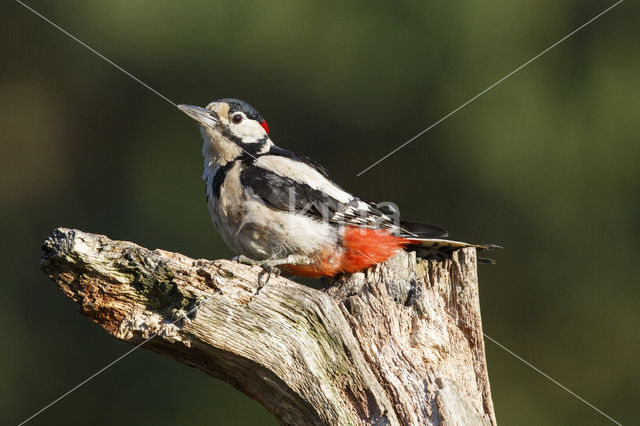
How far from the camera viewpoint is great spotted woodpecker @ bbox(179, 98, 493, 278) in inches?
159

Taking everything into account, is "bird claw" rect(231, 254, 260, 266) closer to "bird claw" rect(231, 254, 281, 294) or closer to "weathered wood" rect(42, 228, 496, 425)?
"bird claw" rect(231, 254, 281, 294)

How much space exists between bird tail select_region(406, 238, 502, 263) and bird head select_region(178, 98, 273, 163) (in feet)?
3.76

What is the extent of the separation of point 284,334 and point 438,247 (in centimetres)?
127

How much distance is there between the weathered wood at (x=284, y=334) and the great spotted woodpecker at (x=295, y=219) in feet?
1.65

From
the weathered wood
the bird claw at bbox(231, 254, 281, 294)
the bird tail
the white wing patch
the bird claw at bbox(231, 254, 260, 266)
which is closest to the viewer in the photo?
the weathered wood

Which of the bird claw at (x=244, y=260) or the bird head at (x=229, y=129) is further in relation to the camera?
the bird head at (x=229, y=129)

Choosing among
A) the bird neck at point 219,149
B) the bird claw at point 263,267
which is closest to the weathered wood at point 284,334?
the bird claw at point 263,267

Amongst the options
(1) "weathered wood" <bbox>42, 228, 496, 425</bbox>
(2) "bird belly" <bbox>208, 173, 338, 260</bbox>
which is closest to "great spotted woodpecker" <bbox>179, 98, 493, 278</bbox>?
(2) "bird belly" <bbox>208, 173, 338, 260</bbox>

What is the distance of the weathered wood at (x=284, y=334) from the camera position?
9.85 feet

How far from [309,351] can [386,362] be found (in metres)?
0.40

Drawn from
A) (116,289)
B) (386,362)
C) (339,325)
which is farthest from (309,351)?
(116,289)

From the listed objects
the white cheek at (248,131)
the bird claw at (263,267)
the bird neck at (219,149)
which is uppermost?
the white cheek at (248,131)

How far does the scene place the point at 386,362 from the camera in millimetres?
3369

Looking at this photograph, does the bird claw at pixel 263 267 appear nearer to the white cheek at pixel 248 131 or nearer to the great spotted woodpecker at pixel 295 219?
the great spotted woodpecker at pixel 295 219
